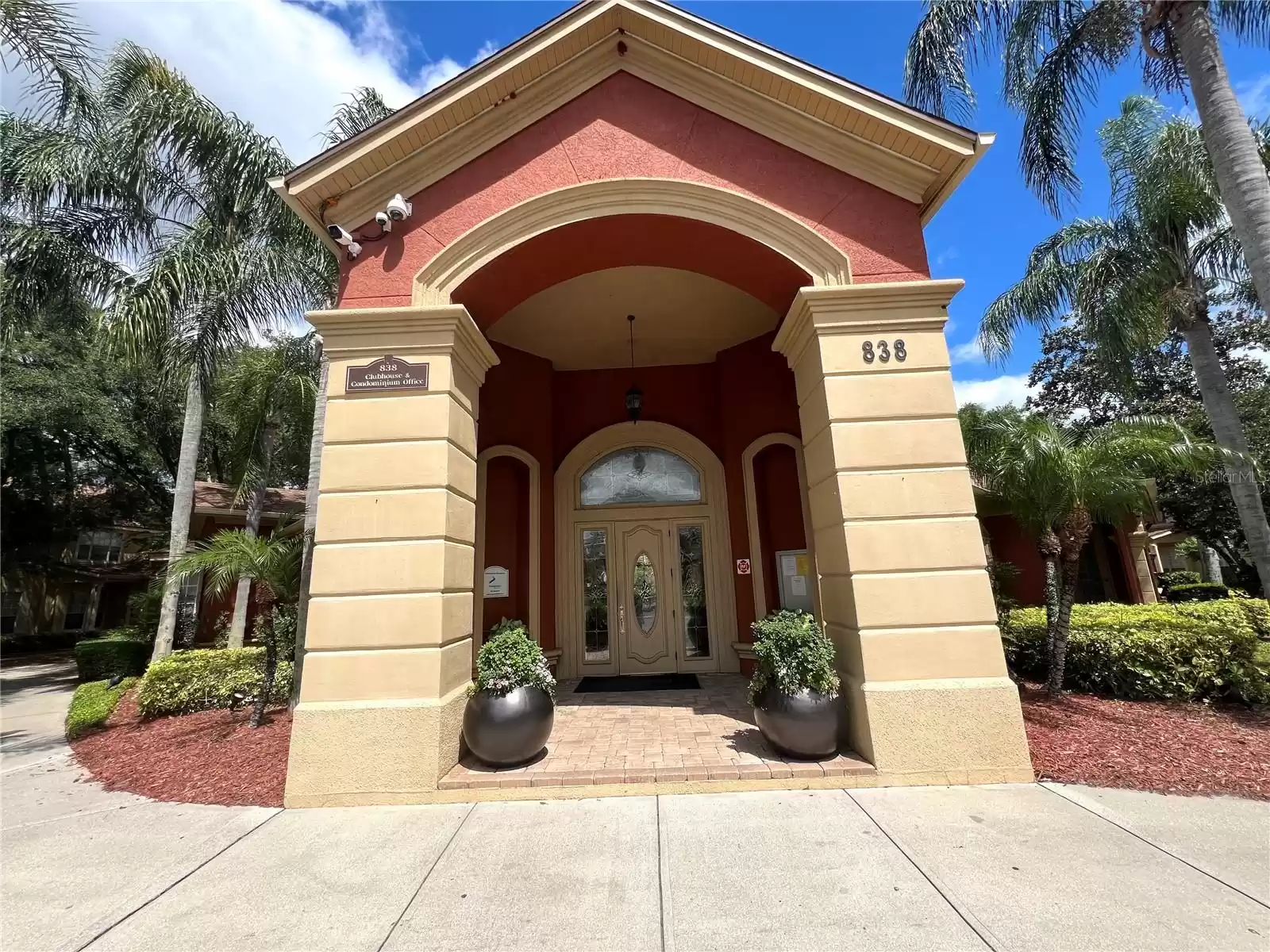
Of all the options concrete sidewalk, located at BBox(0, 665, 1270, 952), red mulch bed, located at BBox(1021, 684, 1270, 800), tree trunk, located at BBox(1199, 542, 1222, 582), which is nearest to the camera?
concrete sidewalk, located at BBox(0, 665, 1270, 952)

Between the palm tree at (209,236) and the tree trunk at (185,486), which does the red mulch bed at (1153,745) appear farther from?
the tree trunk at (185,486)

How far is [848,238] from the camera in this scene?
6070mm

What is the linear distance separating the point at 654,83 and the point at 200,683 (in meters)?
10.5

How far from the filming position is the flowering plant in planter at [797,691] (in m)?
5.12

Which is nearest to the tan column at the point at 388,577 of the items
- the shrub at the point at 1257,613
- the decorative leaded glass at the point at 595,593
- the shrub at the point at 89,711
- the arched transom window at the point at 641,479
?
the decorative leaded glass at the point at 595,593

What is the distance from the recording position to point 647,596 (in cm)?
1002

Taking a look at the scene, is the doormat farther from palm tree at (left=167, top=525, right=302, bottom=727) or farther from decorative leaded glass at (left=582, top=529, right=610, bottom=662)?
palm tree at (left=167, top=525, right=302, bottom=727)

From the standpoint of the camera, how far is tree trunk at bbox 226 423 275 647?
11.7m

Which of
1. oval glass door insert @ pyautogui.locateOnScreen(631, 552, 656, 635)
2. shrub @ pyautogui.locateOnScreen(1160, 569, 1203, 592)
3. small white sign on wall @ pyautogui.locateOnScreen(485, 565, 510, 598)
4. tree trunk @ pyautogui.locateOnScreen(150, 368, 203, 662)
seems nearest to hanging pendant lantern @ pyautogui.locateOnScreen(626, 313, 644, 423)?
oval glass door insert @ pyautogui.locateOnScreen(631, 552, 656, 635)

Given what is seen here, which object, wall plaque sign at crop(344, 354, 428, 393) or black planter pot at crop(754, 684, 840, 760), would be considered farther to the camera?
wall plaque sign at crop(344, 354, 428, 393)

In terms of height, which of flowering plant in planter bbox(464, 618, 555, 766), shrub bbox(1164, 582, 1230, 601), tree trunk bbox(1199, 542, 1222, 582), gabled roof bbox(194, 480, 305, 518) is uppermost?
gabled roof bbox(194, 480, 305, 518)

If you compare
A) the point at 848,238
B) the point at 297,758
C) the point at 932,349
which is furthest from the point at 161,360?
the point at 932,349

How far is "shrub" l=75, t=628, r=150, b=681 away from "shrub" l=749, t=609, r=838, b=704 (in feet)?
49.6

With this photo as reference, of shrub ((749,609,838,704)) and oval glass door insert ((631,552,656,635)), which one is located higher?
oval glass door insert ((631,552,656,635))
